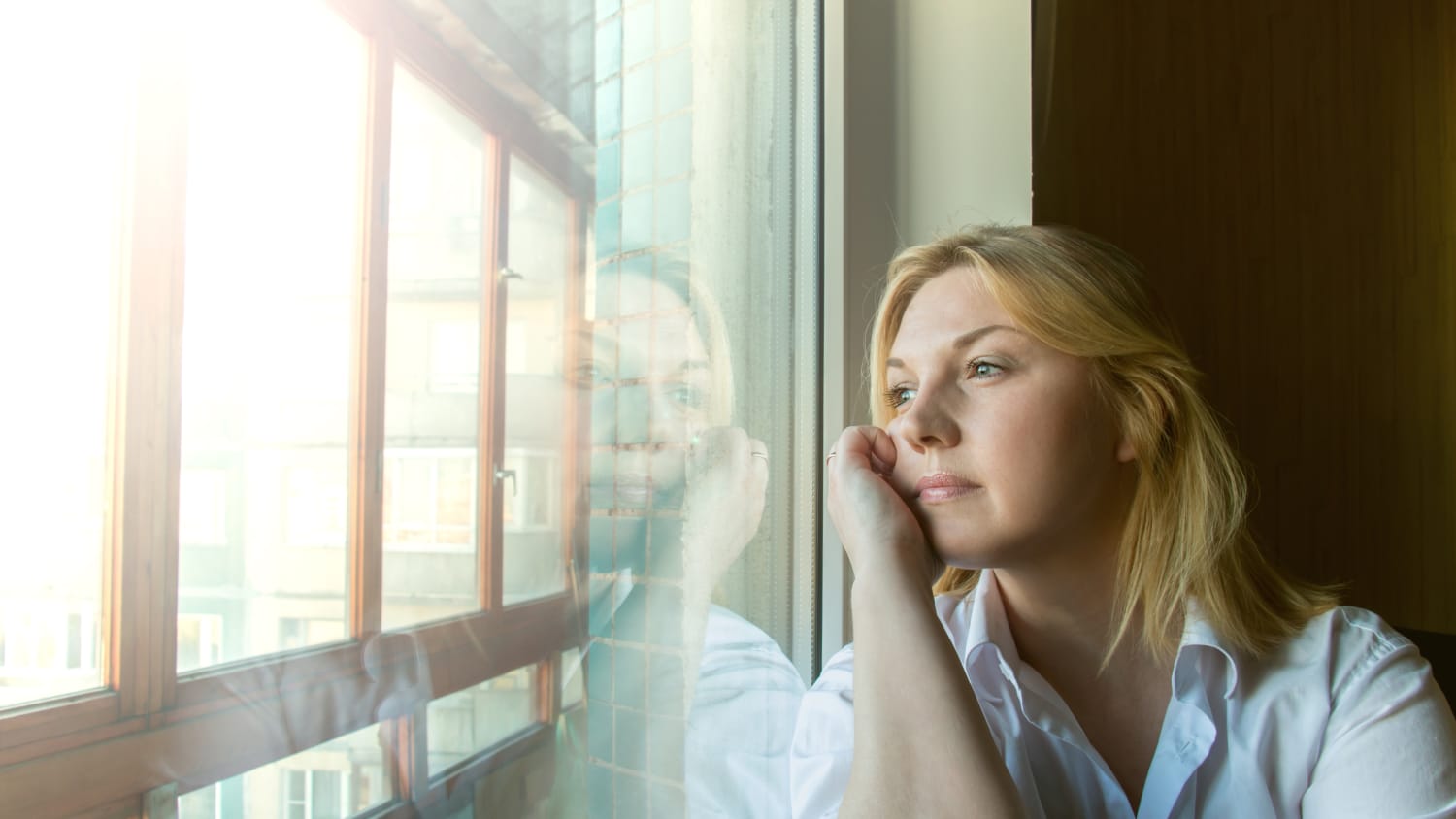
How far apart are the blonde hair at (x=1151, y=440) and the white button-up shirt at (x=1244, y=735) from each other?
39 millimetres

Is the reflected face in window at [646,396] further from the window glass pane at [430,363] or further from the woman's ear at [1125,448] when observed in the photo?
the woman's ear at [1125,448]

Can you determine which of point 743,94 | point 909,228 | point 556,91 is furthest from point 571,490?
point 909,228

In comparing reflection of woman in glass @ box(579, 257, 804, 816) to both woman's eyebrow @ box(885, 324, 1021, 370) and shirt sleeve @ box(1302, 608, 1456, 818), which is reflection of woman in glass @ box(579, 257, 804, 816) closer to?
woman's eyebrow @ box(885, 324, 1021, 370)

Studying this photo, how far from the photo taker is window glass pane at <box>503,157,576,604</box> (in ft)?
1.70

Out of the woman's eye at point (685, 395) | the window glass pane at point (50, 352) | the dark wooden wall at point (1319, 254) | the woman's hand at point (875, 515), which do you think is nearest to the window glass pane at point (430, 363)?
the window glass pane at point (50, 352)

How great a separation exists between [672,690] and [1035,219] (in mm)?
866

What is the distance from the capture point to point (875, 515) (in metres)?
0.93

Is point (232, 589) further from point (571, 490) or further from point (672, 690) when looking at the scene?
point (672, 690)

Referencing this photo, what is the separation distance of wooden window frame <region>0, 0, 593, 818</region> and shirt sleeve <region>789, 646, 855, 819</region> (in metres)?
0.43

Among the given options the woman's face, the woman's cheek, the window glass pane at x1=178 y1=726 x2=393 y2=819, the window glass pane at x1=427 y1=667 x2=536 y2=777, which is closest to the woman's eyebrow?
the woman's face

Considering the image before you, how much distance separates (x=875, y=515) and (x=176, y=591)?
70cm

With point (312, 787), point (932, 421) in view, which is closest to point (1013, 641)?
point (932, 421)

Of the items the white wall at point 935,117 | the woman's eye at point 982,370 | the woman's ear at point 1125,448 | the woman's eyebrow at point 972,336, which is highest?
the white wall at point 935,117

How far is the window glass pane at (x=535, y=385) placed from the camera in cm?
52
